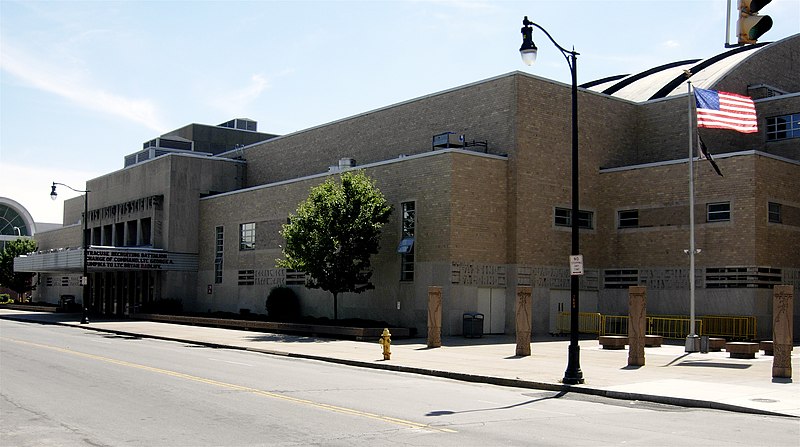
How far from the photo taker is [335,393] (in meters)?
16.2

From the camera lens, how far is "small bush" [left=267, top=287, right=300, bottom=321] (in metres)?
45.5

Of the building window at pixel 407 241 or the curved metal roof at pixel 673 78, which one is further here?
the curved metal roof at pixel 673 78

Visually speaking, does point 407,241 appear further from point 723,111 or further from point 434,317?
point 723,111

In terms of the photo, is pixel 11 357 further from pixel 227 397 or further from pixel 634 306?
pixel 634 306

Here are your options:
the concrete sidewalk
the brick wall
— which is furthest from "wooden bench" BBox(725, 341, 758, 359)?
the brick wall

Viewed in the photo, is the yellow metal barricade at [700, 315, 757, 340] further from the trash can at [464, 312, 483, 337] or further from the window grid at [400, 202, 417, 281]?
the window grid at [400, 202, 417, 281]

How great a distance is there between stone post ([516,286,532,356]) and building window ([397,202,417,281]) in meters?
11.1

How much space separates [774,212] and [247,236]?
30.5 metres

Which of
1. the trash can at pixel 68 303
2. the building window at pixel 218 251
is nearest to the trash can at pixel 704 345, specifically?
the building window at pixel 218 251

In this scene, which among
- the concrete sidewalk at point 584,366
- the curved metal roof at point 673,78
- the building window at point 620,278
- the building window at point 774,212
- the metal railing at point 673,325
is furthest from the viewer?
the curved metal roof at point 673,78

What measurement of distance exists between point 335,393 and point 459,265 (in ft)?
69.6

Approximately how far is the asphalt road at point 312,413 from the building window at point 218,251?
33069 mm

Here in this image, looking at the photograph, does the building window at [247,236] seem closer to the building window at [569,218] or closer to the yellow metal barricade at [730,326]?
the building window at [569,218]

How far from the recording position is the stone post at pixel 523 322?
27444 millimetres
